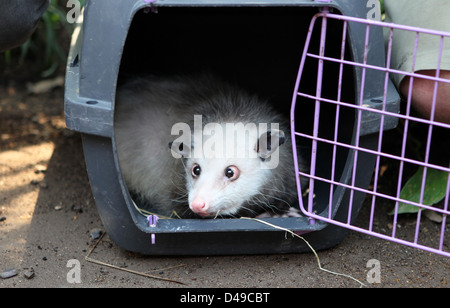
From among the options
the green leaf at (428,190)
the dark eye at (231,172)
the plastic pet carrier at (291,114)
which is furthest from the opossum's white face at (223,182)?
the green leaf at (428,190)

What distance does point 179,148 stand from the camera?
2.96m

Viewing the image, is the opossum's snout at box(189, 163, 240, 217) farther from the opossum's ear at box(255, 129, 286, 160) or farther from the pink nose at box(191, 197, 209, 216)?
the opossum's ear at box(255, 129, 286, 160)

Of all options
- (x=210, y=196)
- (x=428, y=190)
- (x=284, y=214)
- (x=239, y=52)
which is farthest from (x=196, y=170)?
(x=428, y=190)

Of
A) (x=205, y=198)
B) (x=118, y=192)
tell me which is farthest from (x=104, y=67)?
(x=205, y=198)

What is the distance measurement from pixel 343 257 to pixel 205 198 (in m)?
0.74

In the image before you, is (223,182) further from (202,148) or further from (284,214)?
(284,214)

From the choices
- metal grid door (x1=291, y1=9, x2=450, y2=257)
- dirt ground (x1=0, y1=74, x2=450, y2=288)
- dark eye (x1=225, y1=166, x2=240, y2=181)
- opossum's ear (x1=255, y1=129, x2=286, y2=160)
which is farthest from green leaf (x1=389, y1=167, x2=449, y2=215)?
dark eye (x1=225, y1=166, x2=240, y2=181)

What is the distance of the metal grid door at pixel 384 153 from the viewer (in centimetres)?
225

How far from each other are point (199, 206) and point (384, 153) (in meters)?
0.94

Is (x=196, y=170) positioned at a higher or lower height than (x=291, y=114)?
lower

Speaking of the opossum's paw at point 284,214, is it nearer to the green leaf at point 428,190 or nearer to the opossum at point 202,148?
the opossum at point 202,148

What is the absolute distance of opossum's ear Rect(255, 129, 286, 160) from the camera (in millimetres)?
2828

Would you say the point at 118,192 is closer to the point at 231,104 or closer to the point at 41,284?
the point at 41,284

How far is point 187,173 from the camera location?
294cm
